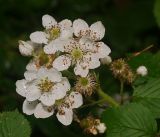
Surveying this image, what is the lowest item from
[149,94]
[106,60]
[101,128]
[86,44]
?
[101,128]

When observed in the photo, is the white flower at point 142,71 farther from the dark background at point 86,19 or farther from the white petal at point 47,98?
the dark background at point 86,19

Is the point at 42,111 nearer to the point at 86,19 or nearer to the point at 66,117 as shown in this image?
the point at 66,117

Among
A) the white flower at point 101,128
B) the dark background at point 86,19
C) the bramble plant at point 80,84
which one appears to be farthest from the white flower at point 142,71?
the dark background at point 86,19

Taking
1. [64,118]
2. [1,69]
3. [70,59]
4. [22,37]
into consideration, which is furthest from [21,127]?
[22,37]

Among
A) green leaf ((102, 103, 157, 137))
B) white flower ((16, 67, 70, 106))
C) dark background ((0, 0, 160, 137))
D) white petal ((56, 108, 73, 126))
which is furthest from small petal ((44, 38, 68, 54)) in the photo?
dark background ((0, 0, 160, 137))

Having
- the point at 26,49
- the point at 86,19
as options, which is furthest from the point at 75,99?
the point at 86,19

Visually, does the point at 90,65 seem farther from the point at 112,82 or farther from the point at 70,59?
the point at 112,82

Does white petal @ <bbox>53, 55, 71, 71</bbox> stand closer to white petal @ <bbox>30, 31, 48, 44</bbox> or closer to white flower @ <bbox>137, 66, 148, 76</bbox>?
white petal @ <bbox>30, 31, 48, 44</bbox>
